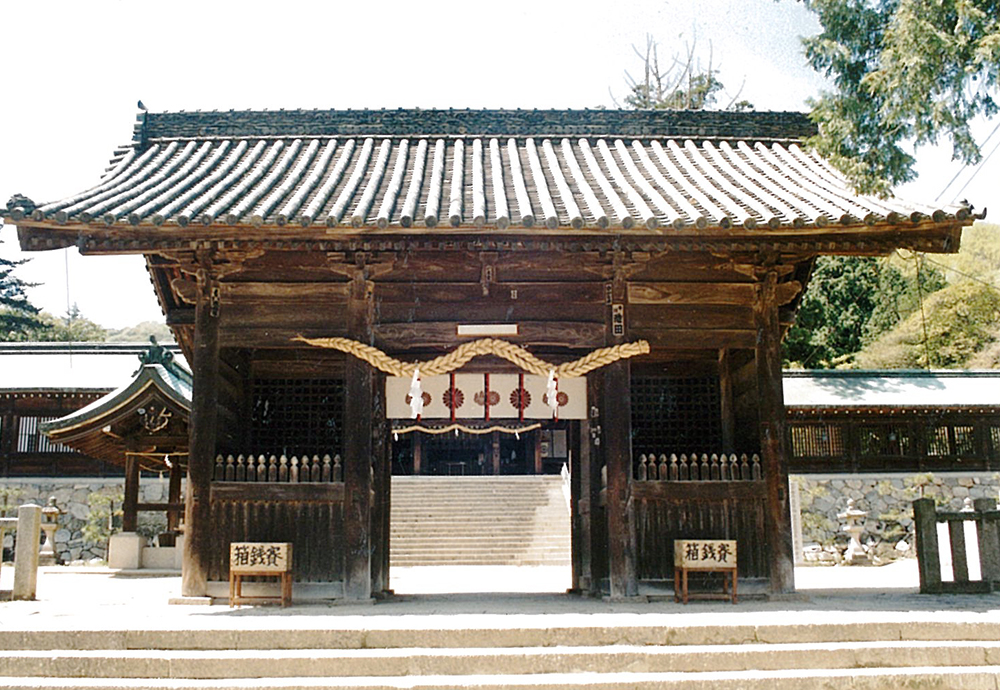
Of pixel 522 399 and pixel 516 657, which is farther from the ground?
pixel 522 399

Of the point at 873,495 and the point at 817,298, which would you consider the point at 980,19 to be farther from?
the point at 817,298

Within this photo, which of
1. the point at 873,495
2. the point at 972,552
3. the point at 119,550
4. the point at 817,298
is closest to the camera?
the point at 972,552

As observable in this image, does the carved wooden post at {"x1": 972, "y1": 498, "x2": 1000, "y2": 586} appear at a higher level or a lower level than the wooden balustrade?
lower

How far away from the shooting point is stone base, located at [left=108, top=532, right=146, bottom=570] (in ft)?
64.8

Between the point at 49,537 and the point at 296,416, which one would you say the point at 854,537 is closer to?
the point at 296,416

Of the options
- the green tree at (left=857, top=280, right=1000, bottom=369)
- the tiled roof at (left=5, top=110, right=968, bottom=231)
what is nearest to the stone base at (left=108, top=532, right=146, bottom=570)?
the tiled roof at (left=5, top=110, right=968, bottom=231)

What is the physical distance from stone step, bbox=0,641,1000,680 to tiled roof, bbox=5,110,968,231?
4459 mm

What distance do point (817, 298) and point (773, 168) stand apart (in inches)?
1290

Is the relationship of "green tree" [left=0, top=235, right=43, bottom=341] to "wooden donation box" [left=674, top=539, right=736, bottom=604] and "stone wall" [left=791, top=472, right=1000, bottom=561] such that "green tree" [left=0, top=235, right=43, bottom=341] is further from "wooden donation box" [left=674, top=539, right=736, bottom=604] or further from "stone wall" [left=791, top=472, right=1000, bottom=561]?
"wooden donation box" [left=674, top=539, right=736, bottom=604]

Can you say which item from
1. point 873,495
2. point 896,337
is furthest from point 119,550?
point 896,337

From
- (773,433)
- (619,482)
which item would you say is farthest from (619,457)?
(773,433)

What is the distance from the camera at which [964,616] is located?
8.81 m

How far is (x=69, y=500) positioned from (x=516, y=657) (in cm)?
2428

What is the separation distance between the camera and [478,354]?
11.4 meters
